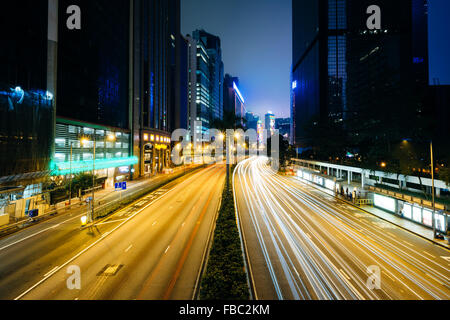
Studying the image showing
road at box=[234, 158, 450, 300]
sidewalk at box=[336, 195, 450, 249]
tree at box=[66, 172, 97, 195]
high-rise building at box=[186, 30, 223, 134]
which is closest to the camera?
road at box=[234, 158, 450, 300]

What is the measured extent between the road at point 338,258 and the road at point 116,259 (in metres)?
4.39

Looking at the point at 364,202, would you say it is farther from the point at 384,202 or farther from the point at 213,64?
the point at 213,64

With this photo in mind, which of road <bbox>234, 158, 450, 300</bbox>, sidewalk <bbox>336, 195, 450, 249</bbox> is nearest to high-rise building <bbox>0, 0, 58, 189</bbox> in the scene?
road <bbox>234, 158, 450, 300</bbox>

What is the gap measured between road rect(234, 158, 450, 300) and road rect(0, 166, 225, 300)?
439 centimetres

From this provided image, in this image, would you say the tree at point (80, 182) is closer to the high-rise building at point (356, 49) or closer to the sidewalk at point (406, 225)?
the sidewalk at point (406, 225)

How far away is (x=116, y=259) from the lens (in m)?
12.9

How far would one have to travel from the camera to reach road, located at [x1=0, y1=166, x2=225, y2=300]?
9906 millimetres

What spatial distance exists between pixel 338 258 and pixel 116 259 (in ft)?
49.5

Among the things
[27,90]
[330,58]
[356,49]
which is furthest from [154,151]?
[356,49]

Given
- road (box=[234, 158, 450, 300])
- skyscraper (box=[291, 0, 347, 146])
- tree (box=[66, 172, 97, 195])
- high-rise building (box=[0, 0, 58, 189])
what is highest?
skyscraper (box=[291, 0, 347, 146])

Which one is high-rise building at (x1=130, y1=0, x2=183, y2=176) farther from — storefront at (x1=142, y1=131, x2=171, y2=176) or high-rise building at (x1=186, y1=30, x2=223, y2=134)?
high-rise building at (x1=186, y1=30, x2=223, y2=134)

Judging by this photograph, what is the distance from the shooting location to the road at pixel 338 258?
10298mm

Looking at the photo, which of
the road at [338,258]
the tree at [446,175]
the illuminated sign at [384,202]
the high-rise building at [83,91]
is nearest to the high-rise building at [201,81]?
→ the high-rise building at [83,91]
